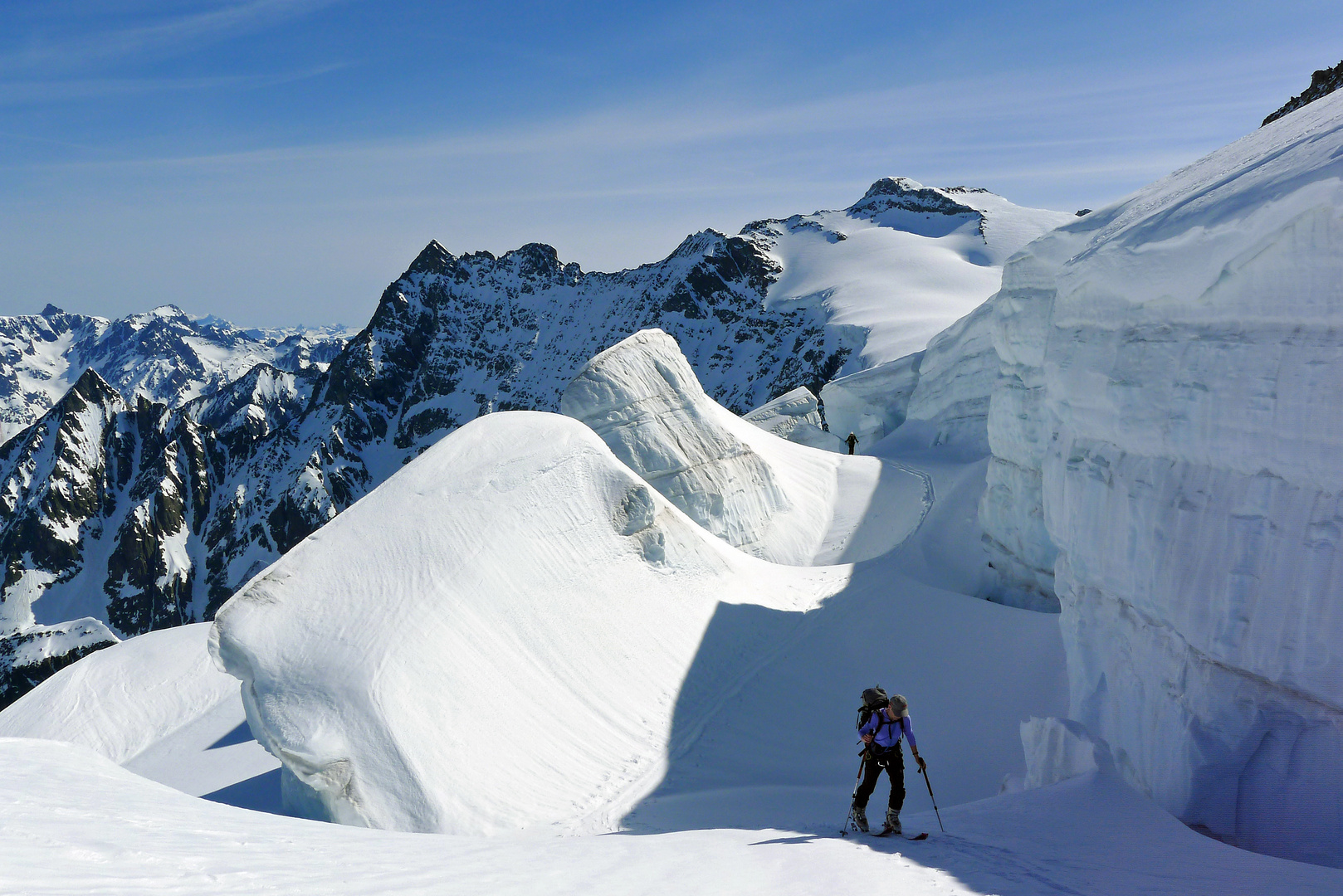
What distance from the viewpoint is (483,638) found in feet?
40.6

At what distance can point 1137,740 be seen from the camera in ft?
31.9

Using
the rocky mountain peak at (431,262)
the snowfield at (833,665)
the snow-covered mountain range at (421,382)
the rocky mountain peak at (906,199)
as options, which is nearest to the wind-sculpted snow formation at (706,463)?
the snowfield at (833,665)

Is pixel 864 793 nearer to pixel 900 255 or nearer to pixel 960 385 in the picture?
pixel 960 385

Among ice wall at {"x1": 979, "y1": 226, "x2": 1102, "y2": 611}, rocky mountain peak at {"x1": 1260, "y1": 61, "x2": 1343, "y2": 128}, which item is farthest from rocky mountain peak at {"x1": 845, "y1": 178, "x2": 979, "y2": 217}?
ice wall at {"x1": 979, "y1": 226, "x2": 1102, "y2": 611}

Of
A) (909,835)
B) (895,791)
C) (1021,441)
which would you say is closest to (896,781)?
(895,791)

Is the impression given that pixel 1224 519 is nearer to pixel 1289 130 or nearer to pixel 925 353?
pixel 1289 130

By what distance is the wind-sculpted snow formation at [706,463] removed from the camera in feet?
75.3

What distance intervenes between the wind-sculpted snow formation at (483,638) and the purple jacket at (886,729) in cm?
447

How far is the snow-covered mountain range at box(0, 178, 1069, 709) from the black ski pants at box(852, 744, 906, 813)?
7837 cm

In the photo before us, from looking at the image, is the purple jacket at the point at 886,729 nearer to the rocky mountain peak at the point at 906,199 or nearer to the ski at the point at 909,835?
the ski at the point at 909,835

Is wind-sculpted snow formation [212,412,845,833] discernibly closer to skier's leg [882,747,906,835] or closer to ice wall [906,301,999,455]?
skier's leg [882,747,906,835]

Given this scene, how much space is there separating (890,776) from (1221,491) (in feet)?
15.8

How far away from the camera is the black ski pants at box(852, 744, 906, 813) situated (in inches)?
334

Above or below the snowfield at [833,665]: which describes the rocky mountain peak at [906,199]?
above
